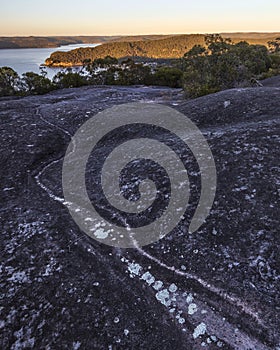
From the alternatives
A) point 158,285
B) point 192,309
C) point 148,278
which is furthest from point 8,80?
point 192,309

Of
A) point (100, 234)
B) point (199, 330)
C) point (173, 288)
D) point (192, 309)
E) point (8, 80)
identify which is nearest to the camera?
point (199, 330)

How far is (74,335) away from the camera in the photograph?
4227mm

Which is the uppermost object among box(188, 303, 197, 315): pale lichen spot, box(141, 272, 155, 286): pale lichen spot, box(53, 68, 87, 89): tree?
box(141, 272, 155, 286): pale lichen spot

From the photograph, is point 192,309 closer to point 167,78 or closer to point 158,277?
point 158,277

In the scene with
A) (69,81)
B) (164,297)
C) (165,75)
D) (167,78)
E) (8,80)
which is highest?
(164,297)

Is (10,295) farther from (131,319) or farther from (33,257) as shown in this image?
(131,319)

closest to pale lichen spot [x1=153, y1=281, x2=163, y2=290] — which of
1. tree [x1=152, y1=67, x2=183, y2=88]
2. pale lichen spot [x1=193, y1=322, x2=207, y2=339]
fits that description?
pale lichen spot [x1=193, y1=322, x2=207, y2=339]

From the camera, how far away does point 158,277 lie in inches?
199

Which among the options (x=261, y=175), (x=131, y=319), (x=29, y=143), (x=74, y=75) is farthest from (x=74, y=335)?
(x=74, y=75)

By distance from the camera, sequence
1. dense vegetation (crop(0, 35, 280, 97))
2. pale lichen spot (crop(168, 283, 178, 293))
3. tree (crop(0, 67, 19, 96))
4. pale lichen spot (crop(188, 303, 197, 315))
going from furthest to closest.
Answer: tree (crop(0, 67, 19, 96)) → dense vegetation (crop(0, 35, 280, 97)) → pale lichen spot (crop(168, 283, 178, 293)) → pale lichen spot (crop(188, 303, 197, 315))

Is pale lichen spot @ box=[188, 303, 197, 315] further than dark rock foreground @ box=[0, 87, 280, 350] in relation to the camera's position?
Yes

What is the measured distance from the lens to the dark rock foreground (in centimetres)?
418

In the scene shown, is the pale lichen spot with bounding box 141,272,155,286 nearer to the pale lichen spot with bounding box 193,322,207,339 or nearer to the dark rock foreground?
the dark rock foreground

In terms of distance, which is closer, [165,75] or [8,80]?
[8,80]
